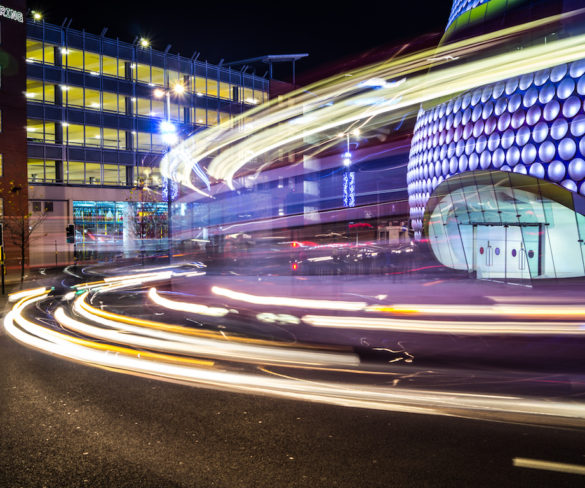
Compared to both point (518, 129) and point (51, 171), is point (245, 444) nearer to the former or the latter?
point (518, 129)

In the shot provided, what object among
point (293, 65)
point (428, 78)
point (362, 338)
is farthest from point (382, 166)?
point (362, 338)

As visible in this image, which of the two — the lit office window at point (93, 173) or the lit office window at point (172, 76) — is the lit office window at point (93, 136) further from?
the lit office window at point (172, 76)

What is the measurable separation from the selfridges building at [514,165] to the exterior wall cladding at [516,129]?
0.05m

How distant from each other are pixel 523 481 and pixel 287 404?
3081 millimetres

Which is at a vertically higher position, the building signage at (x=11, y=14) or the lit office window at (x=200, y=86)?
the lit office window at (x=200, y=86)

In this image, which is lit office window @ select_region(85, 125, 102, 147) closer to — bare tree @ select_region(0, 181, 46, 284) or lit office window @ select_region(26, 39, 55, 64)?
lit office window @ select_region(26, 39, 55, 64)

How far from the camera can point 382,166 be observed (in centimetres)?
4884

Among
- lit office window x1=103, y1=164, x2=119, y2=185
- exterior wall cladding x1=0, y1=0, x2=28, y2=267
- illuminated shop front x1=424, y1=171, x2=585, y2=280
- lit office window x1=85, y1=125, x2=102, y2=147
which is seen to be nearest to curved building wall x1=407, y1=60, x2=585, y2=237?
illuminated shop front x1=424, y1=171, x2=585, y2=280

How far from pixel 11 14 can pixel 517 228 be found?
3586cm

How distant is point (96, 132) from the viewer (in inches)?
1855

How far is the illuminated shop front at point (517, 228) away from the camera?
949 inches

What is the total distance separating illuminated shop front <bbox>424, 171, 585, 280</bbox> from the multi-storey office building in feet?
81.4

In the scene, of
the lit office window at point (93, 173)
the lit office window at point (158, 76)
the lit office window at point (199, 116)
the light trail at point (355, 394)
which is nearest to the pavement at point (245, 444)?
the light trail at point (355, 394)

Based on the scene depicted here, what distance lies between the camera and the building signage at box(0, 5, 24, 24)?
110 ft
